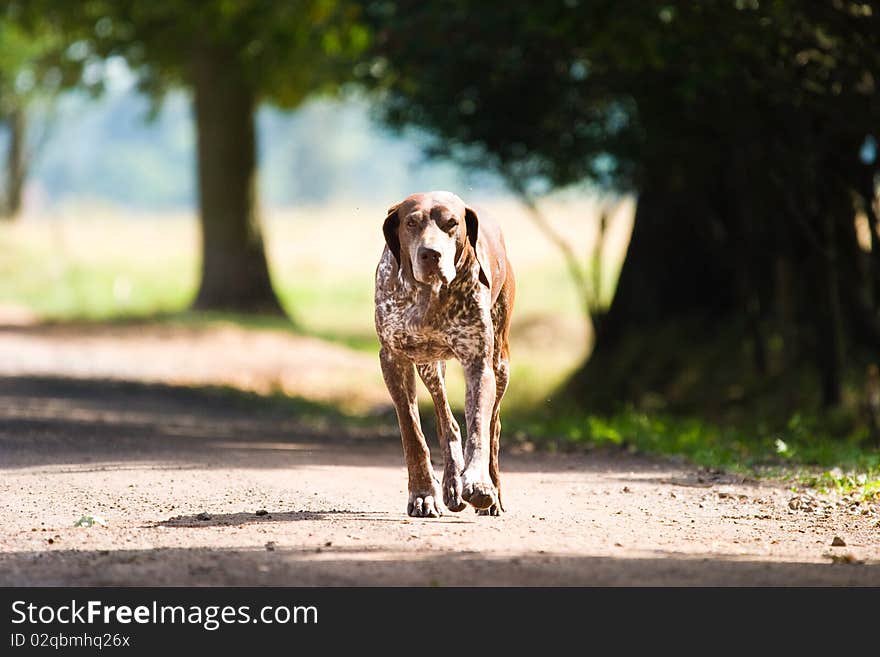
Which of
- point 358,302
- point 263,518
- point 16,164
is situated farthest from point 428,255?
point 16,164

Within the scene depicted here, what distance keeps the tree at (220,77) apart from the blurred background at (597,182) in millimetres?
55

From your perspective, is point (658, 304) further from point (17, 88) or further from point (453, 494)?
point (17, 88)

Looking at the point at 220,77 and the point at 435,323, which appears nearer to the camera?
the point at 435,323

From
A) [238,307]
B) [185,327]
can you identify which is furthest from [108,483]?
[238,307]

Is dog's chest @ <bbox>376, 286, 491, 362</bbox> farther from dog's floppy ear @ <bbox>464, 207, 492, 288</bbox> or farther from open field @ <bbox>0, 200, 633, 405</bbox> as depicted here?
open field @ <bbox>0, 200, 633, 405</bbox>

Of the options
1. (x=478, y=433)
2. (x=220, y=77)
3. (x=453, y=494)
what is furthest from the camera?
(x=220, y=77)

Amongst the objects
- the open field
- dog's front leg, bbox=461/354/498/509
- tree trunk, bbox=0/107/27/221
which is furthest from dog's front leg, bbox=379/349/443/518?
tree trunk, bbox=0/107/27/221

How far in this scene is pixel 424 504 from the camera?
812 cm

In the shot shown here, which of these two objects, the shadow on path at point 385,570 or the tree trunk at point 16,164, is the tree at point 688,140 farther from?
the tree trunk at point 16,164

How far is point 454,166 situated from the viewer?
20016 mm

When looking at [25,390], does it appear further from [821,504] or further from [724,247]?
[821,504]

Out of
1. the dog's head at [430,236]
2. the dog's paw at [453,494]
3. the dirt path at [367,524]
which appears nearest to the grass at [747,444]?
the dirt path at [367,524]

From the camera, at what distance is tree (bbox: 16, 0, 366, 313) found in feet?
86.5

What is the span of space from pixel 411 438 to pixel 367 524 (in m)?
0.53
